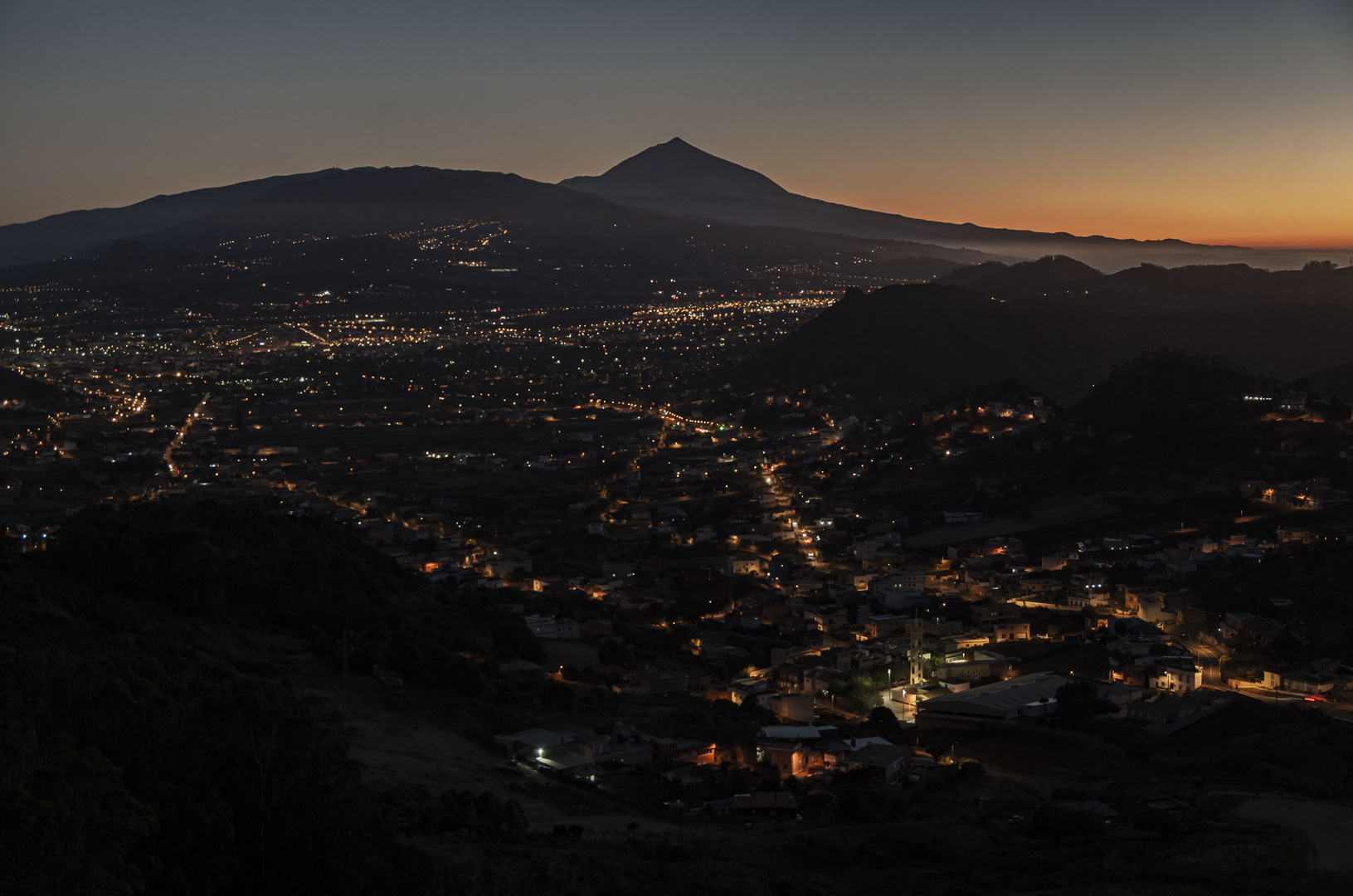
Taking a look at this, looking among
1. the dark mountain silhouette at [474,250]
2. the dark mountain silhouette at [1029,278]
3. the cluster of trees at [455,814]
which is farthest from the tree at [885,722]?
the dark mountain silhouette at [474,250]

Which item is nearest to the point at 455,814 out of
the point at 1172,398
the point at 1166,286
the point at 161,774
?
the point at 161,774

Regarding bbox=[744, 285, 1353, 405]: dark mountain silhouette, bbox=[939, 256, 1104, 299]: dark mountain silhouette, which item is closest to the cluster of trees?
bbox=[744, 285, 1353, 405]: dark mountain silhouette

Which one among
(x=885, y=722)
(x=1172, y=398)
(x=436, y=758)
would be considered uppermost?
(x=1172, y=398)

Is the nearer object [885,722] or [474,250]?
[885,722]

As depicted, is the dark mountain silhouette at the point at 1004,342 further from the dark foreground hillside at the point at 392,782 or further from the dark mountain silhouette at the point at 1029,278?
the dark foreground hillside at the point at 392,782

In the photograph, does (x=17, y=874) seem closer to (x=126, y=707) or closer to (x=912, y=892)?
(x=126, y=707)

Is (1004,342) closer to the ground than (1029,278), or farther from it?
closer to the ground

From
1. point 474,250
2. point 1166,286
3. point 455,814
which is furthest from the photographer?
point 474,250

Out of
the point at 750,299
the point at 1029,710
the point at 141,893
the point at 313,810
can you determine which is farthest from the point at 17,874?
the point at 750,299

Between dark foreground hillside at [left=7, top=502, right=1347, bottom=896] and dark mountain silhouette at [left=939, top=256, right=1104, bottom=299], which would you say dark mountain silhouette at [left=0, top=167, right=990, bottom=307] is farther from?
dark foreground hillside at [left=7, top=502, right=1347, bottom=896]

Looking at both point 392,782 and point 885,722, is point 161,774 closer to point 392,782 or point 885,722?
point 392,782
